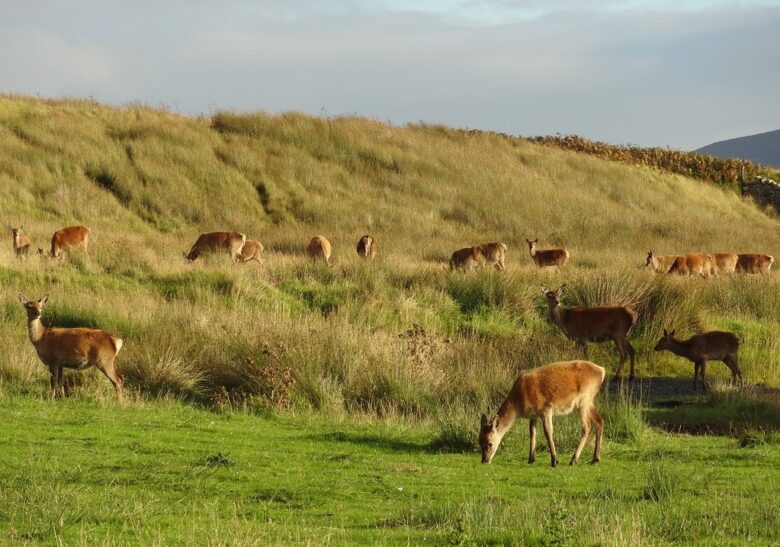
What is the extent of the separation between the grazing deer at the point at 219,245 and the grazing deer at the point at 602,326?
12.5 metres

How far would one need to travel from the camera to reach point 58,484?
29.1ft

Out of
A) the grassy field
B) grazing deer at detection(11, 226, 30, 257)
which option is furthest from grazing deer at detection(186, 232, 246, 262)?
grazing deer at detection(11, 226, 30, 257)

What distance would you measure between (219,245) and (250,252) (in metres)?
1.03

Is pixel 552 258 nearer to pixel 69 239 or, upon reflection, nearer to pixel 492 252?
pixel 492 252

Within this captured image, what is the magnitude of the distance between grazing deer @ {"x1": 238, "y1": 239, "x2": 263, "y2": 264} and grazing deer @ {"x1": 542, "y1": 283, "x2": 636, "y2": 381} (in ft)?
41.1

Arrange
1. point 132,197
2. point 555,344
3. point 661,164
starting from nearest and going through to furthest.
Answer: point 555,344
point 132,197
point 661,164

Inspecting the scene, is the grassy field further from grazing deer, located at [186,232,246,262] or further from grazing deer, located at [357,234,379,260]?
grazing deer, located at [186,232,246,262]

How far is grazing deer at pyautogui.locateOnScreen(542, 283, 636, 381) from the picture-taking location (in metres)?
19.6

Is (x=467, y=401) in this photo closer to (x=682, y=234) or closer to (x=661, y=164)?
(x=682, y=234)

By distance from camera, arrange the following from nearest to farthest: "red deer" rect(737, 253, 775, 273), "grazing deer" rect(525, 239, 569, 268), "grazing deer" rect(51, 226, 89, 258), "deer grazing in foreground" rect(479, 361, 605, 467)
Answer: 1. "deer grazing in foreground" rect(479, 361, 605, 467)
2. "grazing deer" rect(51, 226, 89, 258)
3. "grazing deer" rect(525, 239, 569, 268)
4. "red deer" rect(737, 253, 775, 273)

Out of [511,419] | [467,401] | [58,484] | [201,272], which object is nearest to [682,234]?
[201,272]

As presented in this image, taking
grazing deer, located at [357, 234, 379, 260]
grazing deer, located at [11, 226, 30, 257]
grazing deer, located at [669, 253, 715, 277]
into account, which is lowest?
grazing deer, located at [669, 253, 715, 277]

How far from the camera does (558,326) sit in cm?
2120

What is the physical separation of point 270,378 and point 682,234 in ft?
101
